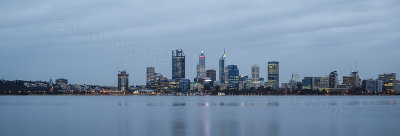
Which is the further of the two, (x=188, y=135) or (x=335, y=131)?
(x=335, y=131)

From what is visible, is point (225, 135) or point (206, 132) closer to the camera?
point (225, 135)

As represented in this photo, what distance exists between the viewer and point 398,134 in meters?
38.8

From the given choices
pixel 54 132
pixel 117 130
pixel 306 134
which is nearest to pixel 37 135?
pixel 54 132

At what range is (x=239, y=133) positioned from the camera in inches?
1553

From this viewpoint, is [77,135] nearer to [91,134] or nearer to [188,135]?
[91,134]

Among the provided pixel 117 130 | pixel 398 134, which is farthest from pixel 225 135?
pixel 398 134

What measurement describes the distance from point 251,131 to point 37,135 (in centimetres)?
1844

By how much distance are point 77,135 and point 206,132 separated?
10.9 m

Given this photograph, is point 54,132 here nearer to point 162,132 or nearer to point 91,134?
point 91,134

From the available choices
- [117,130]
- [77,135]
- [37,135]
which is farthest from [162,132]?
[37,135]

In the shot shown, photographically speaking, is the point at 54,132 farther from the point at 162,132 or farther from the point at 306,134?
the point at 306,134

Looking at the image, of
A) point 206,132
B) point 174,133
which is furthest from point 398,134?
point 174,133

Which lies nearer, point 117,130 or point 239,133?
point 239,133

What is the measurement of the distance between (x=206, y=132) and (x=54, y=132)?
13356 millimetres
